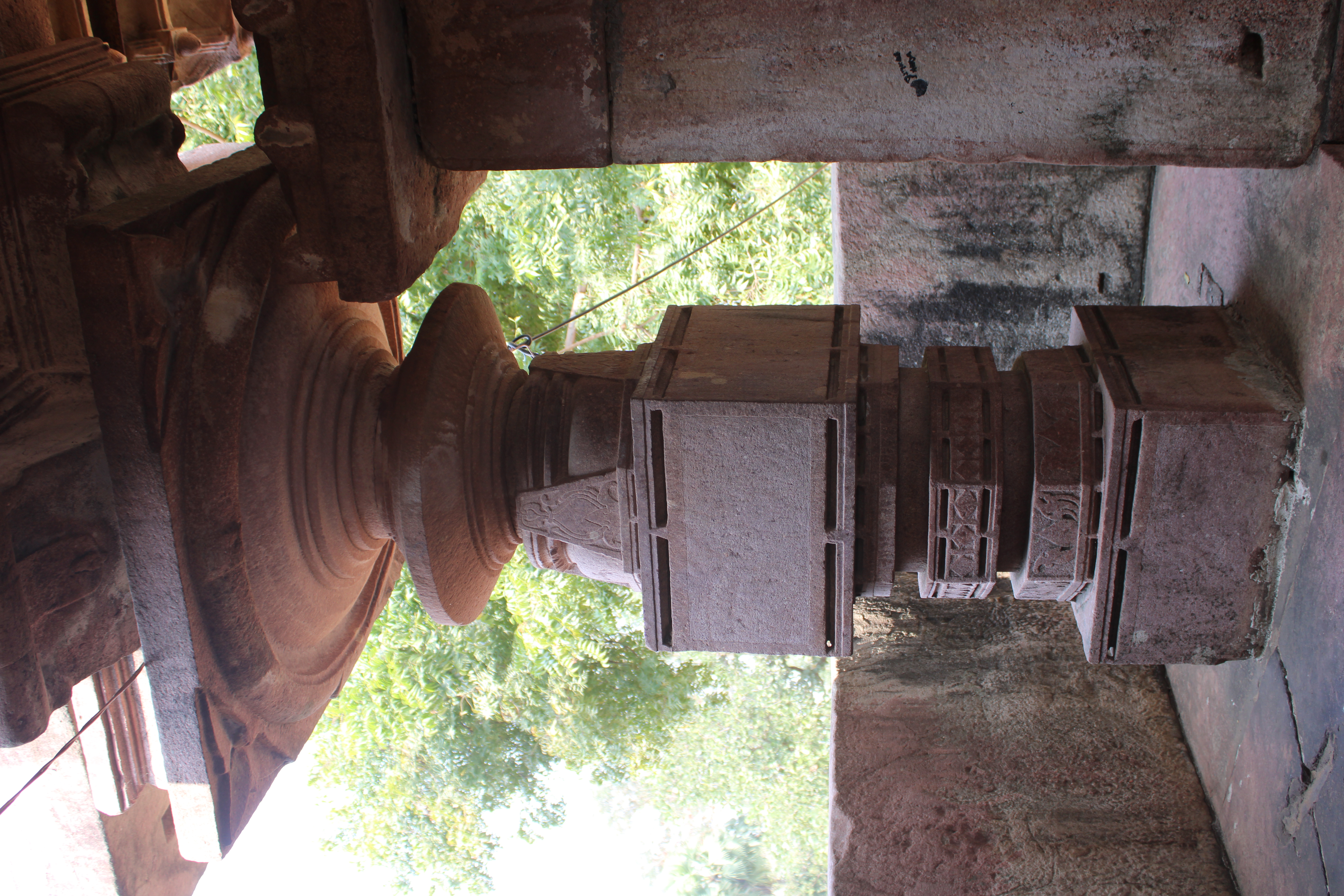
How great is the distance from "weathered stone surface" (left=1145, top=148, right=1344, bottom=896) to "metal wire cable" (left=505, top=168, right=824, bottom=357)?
7.21 feet

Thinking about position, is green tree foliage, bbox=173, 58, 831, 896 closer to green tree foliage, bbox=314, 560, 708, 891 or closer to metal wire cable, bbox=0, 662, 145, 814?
green tree foliage, bbox=314, 560, 708, 891

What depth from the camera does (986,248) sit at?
4.26 metres

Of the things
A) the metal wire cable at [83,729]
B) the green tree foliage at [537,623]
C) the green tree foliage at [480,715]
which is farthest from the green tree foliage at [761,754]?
the metal wire cable at [83,729]

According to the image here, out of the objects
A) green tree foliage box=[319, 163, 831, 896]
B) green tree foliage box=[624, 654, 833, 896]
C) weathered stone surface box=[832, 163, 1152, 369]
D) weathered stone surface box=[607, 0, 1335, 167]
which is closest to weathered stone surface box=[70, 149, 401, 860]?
weathered stone surface box=[607, 0, 1335, 167]

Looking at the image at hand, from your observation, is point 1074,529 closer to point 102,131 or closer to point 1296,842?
point 1296,842

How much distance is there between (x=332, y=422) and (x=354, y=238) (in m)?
0.63

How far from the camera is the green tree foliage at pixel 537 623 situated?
6.79 meters

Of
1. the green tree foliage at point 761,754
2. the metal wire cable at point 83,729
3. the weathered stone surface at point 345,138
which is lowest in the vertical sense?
Result: the green tree foliage at point 761,754

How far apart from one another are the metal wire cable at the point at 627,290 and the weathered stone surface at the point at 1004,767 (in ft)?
6.28

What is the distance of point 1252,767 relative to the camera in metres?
2.85

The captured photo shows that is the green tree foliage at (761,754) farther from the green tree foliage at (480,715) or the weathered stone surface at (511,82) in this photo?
the weathered stone surface at (511,82)

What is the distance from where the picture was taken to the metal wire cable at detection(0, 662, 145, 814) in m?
2.19

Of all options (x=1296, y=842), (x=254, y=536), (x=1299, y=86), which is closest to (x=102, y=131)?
(x=254, y=536)

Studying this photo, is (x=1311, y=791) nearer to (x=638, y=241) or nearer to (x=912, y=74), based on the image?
(x=912, y=74)
